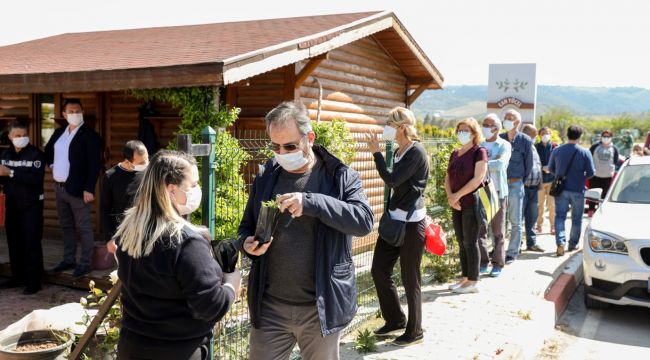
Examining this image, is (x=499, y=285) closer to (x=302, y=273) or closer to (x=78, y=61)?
(x=302, y=273)

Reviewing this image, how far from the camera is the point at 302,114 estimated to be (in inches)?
130

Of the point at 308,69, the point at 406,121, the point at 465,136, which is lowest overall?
the point at 465,136

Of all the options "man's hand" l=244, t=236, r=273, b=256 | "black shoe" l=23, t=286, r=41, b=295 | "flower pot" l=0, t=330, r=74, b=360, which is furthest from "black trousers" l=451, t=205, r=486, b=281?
"black shoe" l=23, t=286, r=41, b=295

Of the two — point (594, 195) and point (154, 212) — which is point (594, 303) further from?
point (154, 212)

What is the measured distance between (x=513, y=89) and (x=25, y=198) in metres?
14.6

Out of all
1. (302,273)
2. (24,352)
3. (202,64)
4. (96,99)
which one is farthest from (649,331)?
(96,99)

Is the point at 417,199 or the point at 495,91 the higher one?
the point at 495,91

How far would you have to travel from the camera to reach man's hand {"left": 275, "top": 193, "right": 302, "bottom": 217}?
3008 millimetres

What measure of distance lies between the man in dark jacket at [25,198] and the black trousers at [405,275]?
4555 millimetres

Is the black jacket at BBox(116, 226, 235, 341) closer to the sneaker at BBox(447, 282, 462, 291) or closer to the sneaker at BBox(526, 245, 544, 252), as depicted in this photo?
the sneaker at BBox(447, 282, 462, 291)

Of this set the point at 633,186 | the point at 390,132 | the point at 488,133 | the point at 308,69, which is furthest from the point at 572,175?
the point at 390,132

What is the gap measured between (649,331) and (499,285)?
1.76m

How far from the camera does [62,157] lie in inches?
297

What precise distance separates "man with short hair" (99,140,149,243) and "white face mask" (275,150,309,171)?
119 inches
